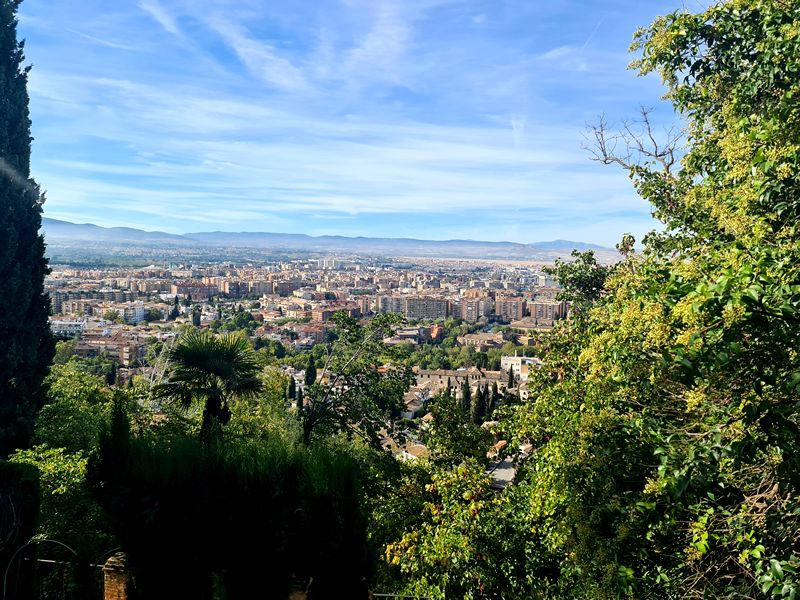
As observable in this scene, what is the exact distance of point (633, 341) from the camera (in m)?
3.40

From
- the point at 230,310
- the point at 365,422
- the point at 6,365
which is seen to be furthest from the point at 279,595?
the point at 230,310

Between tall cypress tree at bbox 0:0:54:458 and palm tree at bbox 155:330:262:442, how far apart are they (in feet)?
14.6

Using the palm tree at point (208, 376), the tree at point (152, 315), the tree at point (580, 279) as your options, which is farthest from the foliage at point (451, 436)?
the tree at point (152, 315)

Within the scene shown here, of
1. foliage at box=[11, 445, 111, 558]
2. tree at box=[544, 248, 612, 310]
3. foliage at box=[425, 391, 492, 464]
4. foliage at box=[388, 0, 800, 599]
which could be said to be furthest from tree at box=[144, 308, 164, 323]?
foliage at box=[388, 0, 800, 599]

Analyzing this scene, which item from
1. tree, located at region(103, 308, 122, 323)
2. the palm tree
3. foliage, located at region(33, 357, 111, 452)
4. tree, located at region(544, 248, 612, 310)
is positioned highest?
tree, located at region(544, 248, 612, 310)

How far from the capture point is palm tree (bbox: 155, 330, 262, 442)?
261 inches

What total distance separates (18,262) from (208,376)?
19.3 ft

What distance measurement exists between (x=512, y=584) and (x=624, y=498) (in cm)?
122

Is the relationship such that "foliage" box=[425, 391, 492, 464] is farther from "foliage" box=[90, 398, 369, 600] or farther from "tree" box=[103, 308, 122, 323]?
"tree" box=[103, 308, 122, 323]

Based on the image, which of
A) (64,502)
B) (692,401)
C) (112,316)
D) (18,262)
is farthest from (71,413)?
(112,316)

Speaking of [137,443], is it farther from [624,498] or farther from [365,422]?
A: [365,422]

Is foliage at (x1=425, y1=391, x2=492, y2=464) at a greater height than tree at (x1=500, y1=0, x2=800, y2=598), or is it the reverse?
tree at (x1=500, y1=0, x2=800, y2=598)

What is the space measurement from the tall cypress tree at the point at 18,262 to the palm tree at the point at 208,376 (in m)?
4.46

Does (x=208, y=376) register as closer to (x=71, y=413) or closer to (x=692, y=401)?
(x=71, y=413)
